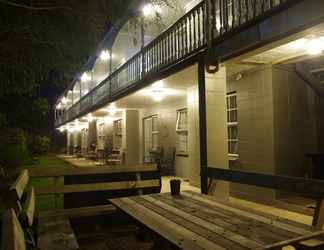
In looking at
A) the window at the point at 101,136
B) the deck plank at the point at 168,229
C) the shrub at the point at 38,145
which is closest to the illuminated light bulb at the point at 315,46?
the deck plank at the point at 168,229

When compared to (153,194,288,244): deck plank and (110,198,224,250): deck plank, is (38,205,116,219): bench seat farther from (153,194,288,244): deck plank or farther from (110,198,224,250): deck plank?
(153,194,288,244): deck plank

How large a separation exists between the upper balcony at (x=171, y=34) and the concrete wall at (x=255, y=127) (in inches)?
54.7

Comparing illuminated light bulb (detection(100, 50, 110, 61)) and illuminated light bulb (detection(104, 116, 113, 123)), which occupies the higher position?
illuminated light bulb (detection(100, 50, 110, 61))

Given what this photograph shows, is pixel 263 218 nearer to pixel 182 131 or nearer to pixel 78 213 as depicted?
pixel 78 213

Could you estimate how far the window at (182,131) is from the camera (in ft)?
34.4

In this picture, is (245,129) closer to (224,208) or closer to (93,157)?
(224,208)

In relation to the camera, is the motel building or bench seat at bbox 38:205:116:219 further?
the motel building

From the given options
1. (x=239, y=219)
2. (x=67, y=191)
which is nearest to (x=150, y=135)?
(x=67, y=191)

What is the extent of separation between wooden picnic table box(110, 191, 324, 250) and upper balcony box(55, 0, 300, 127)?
2.74 meters

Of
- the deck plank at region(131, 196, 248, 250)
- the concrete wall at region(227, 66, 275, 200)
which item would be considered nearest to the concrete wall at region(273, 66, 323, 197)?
the concrete wall at region(227, 66, 275, 200)

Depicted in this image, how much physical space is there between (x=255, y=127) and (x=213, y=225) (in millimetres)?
4511

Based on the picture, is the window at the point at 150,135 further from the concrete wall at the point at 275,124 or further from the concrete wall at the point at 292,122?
the concrete wall at the point at 292,122

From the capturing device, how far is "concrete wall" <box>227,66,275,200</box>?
250 inches

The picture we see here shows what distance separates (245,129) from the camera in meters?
6.93
